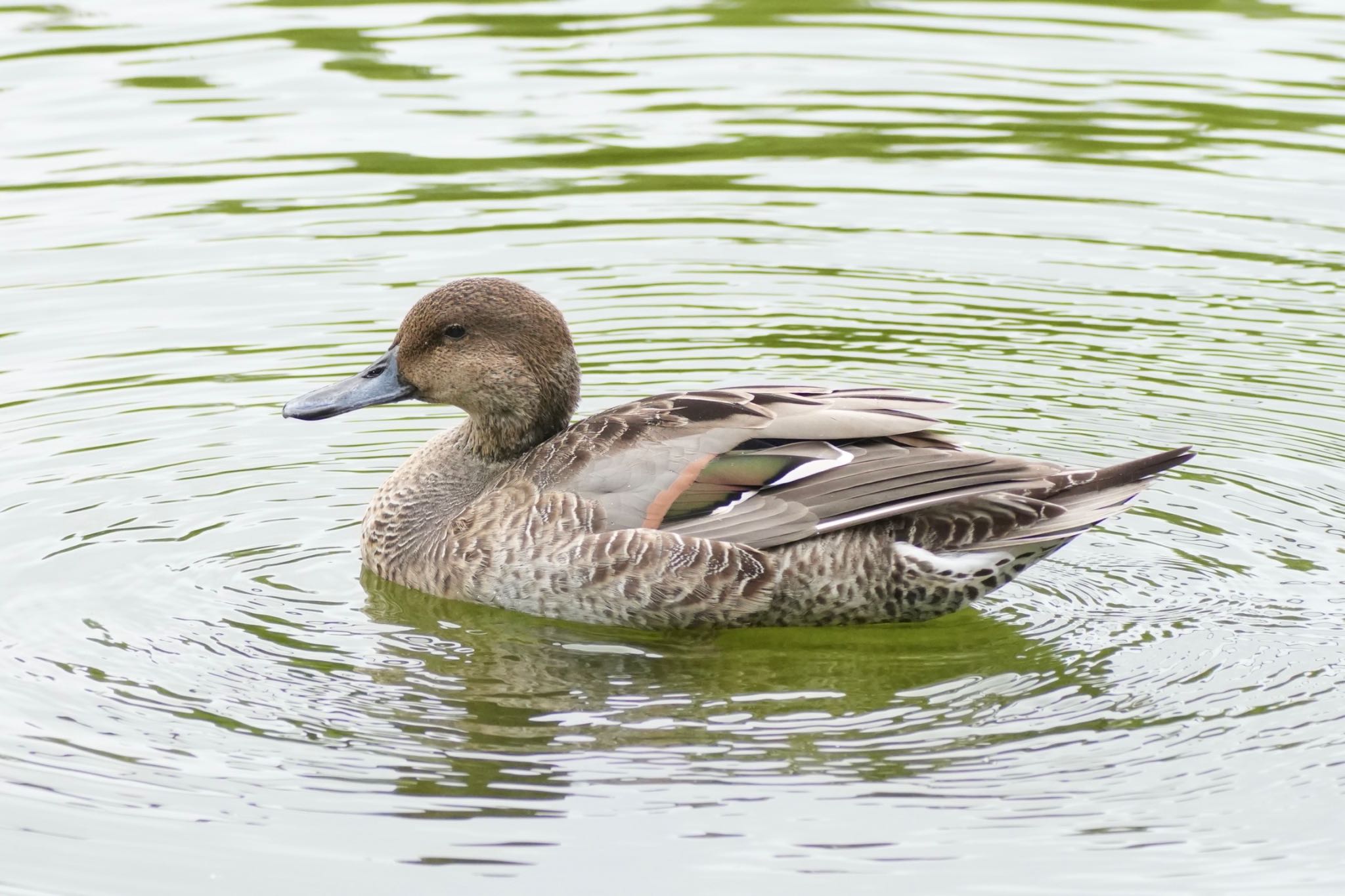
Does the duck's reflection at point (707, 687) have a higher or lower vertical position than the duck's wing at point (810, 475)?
lower

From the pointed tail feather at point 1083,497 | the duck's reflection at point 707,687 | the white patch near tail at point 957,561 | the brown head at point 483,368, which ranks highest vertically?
the brown head at point 483,368

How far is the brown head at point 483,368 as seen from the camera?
9.22 m

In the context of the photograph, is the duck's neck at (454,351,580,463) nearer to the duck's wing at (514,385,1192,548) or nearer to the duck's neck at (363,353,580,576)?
the duck's neck at (363,353,580,576)

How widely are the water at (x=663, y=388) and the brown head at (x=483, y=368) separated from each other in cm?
79

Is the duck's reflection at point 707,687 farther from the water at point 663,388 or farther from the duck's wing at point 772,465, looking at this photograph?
the duck's wing at point 772,465

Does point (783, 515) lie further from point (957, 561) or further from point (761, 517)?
point (957, 561)

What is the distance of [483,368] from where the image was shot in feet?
30.4

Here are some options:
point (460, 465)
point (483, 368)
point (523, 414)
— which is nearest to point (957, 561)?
point (523, 414)

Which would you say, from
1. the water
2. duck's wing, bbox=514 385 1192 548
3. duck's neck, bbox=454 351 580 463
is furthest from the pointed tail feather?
duck's neck, bbox=454 351 580 463

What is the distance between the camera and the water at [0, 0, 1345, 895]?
677cm

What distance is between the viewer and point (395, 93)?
15484 millimetres

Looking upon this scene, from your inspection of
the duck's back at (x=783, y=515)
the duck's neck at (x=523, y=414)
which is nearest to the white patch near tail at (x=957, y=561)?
the duck's back at (x=783, y=515)

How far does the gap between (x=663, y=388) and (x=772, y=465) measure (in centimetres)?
285

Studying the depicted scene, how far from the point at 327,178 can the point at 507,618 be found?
6.26m
